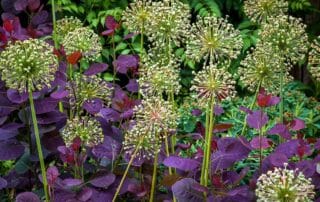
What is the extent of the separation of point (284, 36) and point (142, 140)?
682mm

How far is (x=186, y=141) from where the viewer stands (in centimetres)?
284

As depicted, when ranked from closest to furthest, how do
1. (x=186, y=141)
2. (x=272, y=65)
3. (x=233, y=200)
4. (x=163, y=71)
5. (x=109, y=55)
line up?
1. (x=233, y=200)
2. (x=163, y=71)
3. (x=272, y=65)
4. (x=186, y=141)
5. (x=109, y=55)

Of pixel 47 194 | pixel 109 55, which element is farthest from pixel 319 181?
pixel 109 55

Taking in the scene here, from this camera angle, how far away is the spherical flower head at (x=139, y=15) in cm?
241

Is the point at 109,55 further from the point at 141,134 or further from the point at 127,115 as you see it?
the point at 141,134

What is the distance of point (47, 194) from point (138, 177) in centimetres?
36

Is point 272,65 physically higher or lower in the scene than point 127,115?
higher

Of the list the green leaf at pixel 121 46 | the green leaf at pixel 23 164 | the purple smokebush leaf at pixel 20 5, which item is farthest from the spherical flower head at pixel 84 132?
the green leaf at pixel 121 46

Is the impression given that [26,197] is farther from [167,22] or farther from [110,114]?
[167,22]

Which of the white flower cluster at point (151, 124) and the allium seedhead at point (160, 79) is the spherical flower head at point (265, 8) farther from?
the white flower cluster at point (151, 124)

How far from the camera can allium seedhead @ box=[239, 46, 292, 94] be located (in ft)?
7.42

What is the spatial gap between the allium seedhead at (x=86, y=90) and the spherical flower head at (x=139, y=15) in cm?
27

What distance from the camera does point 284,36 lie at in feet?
7.54

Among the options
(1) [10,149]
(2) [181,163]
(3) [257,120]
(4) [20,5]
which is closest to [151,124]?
(2) [181,163]
